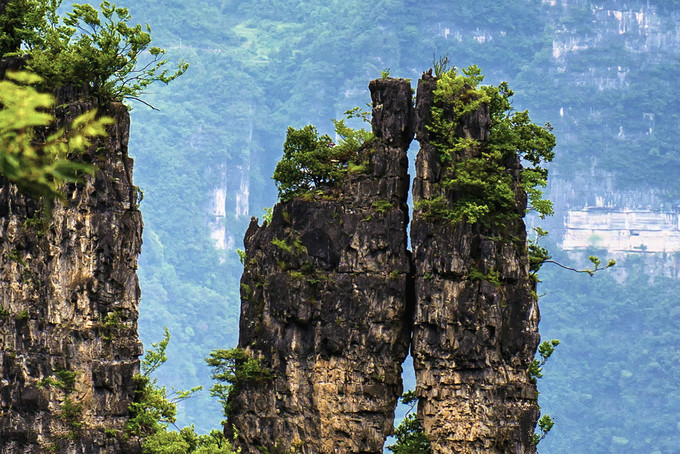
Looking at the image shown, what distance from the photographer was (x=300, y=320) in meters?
24.8

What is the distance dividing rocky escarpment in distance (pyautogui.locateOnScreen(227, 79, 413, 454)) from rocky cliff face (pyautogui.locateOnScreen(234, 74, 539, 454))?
3 centimetres

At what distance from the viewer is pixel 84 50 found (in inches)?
927

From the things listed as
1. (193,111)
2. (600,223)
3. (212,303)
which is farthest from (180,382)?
(600,223)

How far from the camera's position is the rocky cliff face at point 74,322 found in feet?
77.0

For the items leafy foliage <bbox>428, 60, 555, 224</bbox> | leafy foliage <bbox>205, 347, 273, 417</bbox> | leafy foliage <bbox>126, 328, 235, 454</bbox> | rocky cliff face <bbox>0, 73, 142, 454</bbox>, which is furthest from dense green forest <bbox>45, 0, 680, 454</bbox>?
leafy foliage <bbox>428, 60, 555, 224</bbox>

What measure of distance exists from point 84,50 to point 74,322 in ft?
17.0

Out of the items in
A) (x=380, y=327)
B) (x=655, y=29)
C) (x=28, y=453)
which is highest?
(x=655, y=29)

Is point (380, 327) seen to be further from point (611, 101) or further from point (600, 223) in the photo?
point (611, 101)

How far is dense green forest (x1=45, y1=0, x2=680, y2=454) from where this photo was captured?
116 meters

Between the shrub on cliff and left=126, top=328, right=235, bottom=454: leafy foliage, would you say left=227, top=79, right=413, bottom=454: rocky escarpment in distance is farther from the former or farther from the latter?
left=126, top=328, right=235, bottom=454: leafy foliage

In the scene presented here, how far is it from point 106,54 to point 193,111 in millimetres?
109582

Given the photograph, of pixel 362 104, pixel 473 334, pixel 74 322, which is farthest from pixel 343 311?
pixel 362 104

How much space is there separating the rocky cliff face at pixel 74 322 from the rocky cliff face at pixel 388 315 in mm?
3127

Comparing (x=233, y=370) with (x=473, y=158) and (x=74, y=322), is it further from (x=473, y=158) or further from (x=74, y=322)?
(x=473, y=158)
